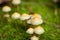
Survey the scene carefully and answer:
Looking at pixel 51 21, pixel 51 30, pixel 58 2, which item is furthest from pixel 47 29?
pixel 58 2

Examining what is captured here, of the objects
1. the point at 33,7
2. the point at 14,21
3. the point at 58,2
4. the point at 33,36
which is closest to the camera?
the point at 33,36

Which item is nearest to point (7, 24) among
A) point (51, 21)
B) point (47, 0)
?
point (51, 21)

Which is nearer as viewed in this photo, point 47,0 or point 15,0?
point 15,0

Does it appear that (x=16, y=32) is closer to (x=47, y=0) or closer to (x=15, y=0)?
(x=15, y=0)

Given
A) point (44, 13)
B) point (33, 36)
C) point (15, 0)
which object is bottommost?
point (33, 36)

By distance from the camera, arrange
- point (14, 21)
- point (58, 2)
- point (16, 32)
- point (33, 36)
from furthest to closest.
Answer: point (58, 2)
point (14, 21)
point (16, 32)
point (33, 36)

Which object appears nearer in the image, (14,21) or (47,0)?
(14,21)

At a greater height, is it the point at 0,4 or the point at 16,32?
the point at 0,4

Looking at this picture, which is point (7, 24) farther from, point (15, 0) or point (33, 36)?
point (33, 36)

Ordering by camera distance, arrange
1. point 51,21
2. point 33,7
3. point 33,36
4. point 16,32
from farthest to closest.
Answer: point 33,7
point 51,21
point 16,32
point 33,36
